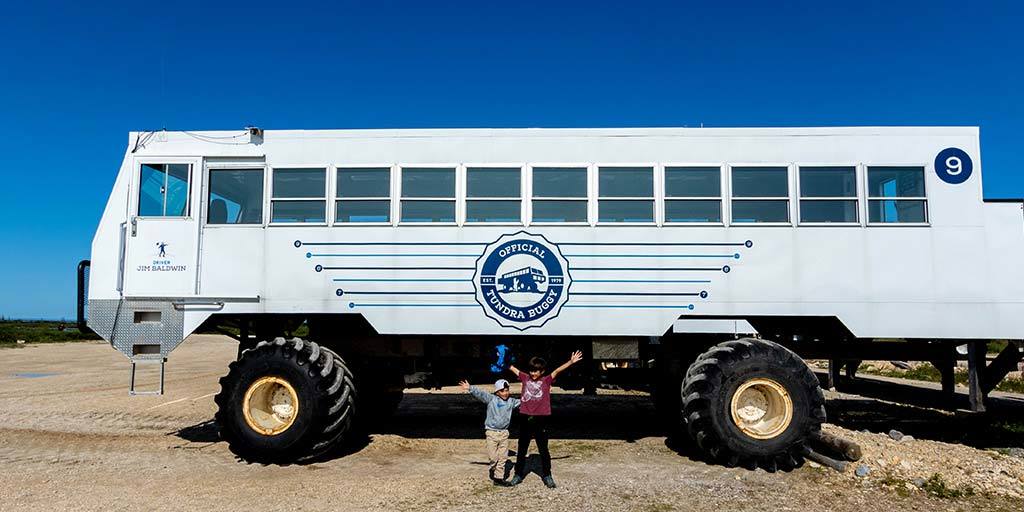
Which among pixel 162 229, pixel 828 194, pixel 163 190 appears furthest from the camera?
pixel 163 190

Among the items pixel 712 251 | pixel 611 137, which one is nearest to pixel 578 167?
pixel 611 137

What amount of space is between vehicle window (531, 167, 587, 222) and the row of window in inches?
0.5

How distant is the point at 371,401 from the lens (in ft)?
31.6

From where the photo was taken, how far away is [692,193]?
820 cm

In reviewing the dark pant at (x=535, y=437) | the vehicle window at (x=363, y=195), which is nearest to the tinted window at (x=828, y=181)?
the dark pant at (x=535, y=437)

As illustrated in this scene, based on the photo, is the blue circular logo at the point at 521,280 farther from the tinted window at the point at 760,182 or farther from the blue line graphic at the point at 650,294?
the tinted window at the point at 760,182

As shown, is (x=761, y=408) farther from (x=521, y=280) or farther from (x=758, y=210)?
(x=521, y=280)

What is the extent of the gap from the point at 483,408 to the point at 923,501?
25.4ft

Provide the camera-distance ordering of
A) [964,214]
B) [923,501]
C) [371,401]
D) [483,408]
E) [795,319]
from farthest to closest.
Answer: [483,408], [371,401], [795,319], [964,214], [923,501]

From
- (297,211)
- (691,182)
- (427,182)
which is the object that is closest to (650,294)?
(691,182)

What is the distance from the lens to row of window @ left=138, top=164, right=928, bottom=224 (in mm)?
8062

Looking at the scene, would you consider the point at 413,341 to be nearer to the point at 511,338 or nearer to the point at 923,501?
the point at 511,338

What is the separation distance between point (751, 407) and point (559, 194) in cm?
360

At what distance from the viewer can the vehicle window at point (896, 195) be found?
7.97 meters
